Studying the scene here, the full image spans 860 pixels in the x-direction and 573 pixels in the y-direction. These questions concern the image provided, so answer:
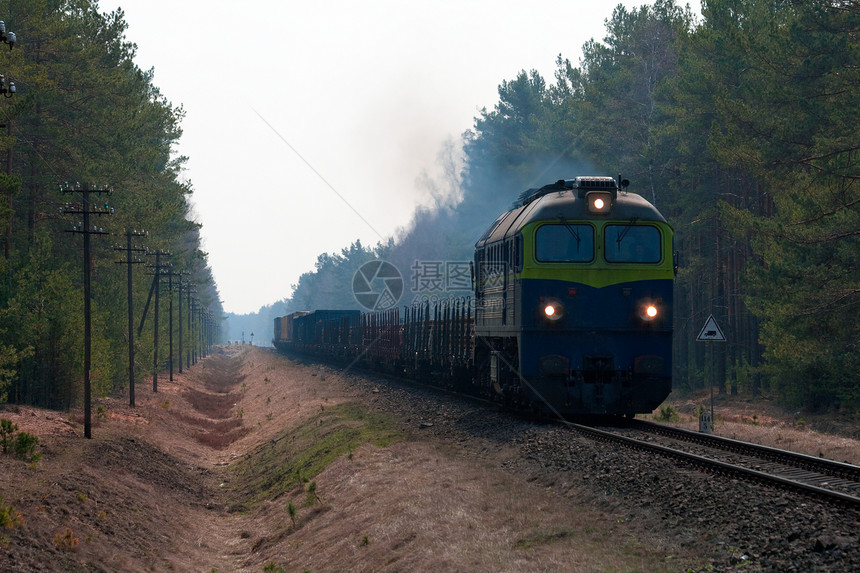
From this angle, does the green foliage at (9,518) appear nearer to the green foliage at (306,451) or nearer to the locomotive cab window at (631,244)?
the green foliage at (306,451)

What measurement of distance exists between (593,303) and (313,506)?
6.78 m

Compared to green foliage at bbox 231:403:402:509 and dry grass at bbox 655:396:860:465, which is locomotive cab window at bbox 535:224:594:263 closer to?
dry grass at bbox 655:396:860:465

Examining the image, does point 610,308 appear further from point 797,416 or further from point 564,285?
point 797,416

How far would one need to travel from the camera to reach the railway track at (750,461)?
1016cm

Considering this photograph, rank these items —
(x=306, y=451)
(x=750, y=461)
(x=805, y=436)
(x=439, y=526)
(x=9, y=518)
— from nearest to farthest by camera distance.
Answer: (x=439, y=526) → (x=9, y=518) → (x=750, y=461) → (x=805, y=436) → (x=306, y=451)

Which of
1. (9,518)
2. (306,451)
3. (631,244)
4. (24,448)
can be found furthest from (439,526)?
(306,451)

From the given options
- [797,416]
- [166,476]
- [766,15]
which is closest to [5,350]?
[166,476]

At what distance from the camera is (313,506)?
1658 cm

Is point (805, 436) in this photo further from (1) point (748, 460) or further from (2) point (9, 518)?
(2) point (9, 518)

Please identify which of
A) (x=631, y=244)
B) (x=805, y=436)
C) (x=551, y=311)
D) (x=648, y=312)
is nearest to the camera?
(x=551, y=311)

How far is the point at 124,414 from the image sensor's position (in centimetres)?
3162

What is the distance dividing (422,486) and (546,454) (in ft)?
7.03

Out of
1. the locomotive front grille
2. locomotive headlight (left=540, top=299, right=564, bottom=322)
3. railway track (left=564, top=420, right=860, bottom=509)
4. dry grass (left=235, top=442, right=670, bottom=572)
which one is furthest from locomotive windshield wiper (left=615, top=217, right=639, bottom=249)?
dry grass (left=235, top=442, right=670, bottom=572)

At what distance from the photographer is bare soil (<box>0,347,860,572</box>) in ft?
32.5
